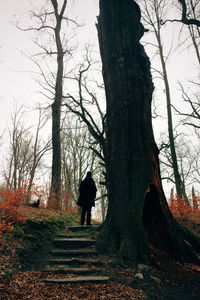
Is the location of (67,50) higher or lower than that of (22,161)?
higher

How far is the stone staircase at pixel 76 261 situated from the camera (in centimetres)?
397

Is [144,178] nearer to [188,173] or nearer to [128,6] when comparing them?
[128,6]

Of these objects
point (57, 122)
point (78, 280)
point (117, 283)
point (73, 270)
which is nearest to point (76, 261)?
point (73, 270)

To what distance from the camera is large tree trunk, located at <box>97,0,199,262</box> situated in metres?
4.71

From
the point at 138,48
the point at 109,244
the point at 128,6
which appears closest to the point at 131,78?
the point at 138,48

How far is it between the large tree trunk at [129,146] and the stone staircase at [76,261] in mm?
418

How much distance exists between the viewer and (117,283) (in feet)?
12.6

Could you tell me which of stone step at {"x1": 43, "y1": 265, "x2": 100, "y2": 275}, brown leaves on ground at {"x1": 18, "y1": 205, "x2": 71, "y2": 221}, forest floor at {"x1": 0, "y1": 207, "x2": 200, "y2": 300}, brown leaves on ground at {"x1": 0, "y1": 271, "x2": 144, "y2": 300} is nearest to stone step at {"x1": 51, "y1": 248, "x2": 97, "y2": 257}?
forest floor at {"x1": 0, "y1": 207, "x2": 200, "y2": 300}

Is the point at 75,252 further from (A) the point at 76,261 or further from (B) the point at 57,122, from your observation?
(B) the point at 57,122

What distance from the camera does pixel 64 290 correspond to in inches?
143

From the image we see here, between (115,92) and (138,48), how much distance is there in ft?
4.67

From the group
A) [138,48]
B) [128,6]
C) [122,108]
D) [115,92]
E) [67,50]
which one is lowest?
[122,108]

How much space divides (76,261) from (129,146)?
2933 mm

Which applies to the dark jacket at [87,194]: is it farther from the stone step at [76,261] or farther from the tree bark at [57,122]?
the tree bark at [57,122]
